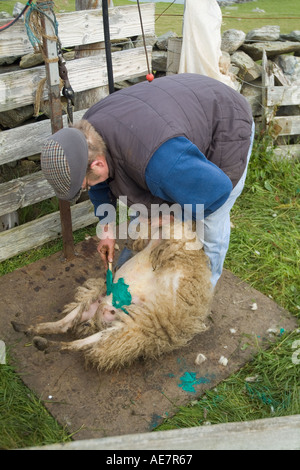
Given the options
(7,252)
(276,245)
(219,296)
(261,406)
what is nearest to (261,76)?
(276,245)

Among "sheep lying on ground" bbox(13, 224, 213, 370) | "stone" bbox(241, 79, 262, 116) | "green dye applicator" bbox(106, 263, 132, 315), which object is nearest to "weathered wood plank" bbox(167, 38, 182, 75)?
"stone" bbox(241, 79, 262, 116)

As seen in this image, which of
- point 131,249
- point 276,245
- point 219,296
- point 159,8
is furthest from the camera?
point 159,8

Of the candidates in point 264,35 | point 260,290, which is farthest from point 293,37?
point 260,290

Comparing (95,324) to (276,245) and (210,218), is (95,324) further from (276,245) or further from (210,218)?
(276,245)

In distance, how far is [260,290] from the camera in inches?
151

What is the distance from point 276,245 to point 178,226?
1672 millimetres

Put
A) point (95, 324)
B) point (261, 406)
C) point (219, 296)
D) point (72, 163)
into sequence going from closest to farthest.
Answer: point (72, 163), point (261, 406), point (95, 324), point (219, 296)

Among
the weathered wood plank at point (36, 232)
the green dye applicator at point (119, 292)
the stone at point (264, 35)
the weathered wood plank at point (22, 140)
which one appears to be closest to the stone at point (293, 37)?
the stone at point (264, 35)

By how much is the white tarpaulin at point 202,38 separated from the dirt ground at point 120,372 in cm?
194

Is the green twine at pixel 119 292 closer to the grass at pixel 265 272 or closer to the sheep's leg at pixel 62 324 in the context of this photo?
the sheep's leg at pixel 62 324

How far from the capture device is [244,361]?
10.4ft

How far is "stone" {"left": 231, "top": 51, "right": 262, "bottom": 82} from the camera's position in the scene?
517 cm

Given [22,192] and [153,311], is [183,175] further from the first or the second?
[22,192]

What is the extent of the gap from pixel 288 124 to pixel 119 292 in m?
3.19
